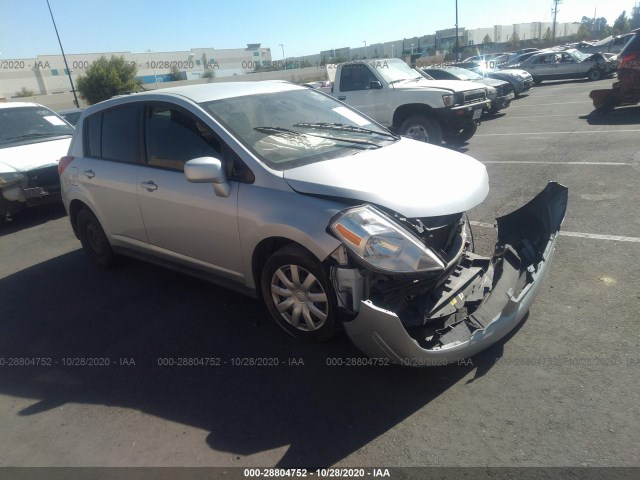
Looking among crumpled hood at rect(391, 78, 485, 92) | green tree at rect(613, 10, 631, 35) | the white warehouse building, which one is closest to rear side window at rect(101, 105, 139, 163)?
crumpled hood at rect(391, 78, 485, 92)

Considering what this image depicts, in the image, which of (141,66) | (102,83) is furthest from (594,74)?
(141,66)

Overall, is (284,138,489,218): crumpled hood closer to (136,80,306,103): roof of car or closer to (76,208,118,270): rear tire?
(136,80,306,103): roof of car

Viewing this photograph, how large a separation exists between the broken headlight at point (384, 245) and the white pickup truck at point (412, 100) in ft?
23.6

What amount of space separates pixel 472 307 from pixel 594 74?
81.2 ft

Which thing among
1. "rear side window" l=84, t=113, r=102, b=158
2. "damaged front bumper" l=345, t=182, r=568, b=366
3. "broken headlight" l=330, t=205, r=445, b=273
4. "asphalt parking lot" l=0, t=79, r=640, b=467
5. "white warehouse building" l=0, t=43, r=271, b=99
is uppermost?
"white warehouse building" l=0, t=43, r=271, b=99

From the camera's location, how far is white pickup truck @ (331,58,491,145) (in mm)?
9477

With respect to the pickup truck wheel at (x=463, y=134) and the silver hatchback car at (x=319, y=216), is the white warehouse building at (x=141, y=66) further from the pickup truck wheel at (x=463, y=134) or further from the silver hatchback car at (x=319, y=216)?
the silver hatchback car at (x=319, y=216)

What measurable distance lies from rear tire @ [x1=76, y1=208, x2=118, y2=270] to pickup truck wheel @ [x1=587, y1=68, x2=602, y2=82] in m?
24.7

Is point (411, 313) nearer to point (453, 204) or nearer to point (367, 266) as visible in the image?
point (367, 266)

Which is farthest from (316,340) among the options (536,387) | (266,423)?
(536,387)

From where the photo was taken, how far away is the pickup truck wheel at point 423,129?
379 inches

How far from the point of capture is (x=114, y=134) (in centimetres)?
471

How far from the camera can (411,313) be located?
295 centimetres

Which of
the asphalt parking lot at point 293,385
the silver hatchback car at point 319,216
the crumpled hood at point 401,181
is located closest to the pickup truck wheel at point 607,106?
the asphalt parking lot at point 293,385
